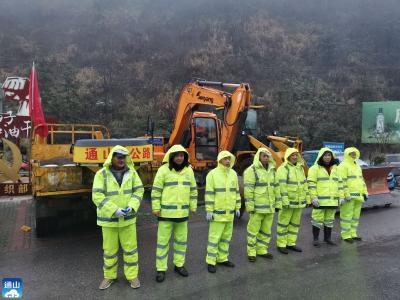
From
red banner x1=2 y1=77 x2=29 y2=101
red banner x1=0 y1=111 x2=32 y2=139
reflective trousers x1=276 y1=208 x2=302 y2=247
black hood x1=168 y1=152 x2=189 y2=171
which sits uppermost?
red banner x1=2 y1=77 x2=29 y2=101

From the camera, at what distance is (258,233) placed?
5953 millimetres

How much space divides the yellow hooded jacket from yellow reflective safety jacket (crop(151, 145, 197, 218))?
1.14ft

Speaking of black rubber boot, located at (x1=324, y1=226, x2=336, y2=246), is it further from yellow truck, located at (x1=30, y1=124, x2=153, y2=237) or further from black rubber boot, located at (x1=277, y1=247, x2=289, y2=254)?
yellow truck, located at (x1=30, y1=124, x2=153, y2=237)

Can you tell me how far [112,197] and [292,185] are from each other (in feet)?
9.85

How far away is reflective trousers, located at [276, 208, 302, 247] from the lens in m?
6.22

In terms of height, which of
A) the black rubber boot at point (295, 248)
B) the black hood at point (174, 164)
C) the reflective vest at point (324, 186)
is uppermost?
the black hood at point (174, 164)

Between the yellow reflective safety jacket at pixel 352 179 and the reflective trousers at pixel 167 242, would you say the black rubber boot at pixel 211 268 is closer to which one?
the reflective trousers at pixel 167 242

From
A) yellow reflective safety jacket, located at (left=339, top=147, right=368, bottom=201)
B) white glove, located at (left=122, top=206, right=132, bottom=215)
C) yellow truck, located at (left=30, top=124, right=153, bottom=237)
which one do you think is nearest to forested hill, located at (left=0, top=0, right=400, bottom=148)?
yellow truck, located at (left=30, top=124, right=153, bottom=237)

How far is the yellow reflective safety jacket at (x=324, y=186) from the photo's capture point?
21.3 ft

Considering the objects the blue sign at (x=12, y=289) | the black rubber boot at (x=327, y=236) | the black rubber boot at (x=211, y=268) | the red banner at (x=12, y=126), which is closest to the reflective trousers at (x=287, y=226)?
the black rubber boot at (x=327, y=236)

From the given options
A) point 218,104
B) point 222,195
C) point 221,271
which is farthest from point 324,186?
point 218,104

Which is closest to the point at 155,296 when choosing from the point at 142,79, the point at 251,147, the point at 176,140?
the point at 176,140

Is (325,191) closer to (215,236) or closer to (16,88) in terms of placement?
(215,236)

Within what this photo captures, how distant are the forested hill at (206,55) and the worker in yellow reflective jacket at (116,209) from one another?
19.3m
